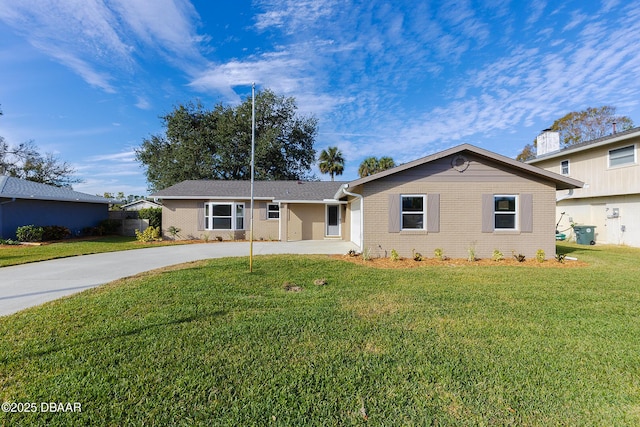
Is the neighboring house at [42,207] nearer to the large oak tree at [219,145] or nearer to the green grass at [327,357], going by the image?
the large oak tree at [219,145]

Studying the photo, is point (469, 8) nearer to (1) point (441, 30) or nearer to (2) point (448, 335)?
(1) point (441, 30)

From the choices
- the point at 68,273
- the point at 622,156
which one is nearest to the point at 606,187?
the point at 622,156

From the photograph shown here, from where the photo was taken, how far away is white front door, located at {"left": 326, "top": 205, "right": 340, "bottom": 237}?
1694 centimetres

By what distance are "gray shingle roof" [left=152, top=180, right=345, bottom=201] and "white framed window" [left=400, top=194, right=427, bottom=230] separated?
21.0 ft

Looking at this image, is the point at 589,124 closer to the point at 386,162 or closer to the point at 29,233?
the point at 386,162

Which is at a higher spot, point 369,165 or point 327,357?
point 369,165

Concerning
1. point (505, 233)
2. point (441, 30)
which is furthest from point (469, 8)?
point (505, 233)

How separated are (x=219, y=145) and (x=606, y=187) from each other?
1087 inches

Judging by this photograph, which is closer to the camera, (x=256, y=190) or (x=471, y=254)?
(x=471, y=254)

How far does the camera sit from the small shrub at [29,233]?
14030mm

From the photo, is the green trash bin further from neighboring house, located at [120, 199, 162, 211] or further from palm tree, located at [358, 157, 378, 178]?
neighboring house, located at [120, 199, 162, 211]

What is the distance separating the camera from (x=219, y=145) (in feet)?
89.4

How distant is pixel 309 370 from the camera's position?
117 inches

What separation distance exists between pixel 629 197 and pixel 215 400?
1958cm
